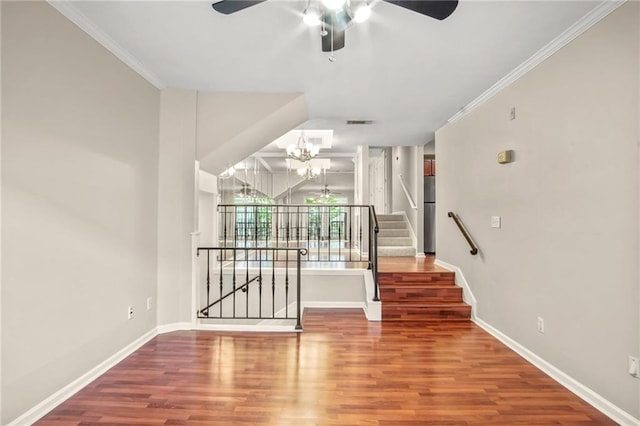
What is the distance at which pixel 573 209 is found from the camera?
2.51 metres

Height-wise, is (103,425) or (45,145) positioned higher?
(45,145)

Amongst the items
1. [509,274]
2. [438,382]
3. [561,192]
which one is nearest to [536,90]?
[561,192]

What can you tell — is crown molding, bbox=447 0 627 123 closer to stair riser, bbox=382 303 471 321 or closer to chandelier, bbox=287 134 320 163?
stair riser, bbox=382 303 471 321

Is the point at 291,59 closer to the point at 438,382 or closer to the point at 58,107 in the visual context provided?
the point at 58,107

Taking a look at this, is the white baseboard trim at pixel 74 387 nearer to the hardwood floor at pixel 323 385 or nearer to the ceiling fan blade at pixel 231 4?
the hardwood floor at pixel 323 385

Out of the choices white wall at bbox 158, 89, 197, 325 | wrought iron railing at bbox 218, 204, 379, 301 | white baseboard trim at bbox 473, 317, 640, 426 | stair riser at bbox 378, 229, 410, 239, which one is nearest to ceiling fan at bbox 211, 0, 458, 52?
white wall at bbox 158, 89, 197, 325

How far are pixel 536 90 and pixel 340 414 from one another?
3.14 meters

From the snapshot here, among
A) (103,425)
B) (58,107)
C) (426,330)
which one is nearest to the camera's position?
(103,425)

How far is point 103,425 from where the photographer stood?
2047 mm

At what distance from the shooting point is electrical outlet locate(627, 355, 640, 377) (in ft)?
6.62

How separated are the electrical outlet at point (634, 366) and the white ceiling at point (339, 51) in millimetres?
2341

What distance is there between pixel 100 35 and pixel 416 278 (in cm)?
441

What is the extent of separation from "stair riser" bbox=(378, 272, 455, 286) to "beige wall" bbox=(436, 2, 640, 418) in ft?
2.61

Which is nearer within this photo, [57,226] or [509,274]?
[57,226]
